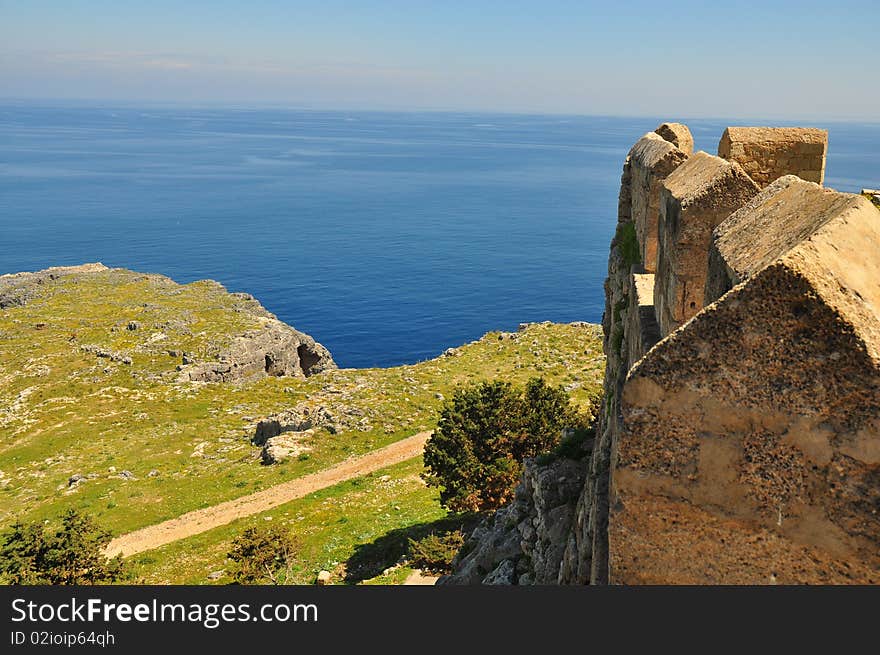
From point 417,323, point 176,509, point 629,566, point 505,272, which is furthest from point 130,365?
point 505,272

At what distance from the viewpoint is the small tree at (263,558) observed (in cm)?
2239

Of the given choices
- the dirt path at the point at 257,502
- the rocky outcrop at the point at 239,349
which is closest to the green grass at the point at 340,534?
the dirt path at the point at 257,502

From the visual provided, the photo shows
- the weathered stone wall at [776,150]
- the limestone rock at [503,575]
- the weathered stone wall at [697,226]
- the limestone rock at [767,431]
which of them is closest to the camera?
the limestone rock at [767,431]

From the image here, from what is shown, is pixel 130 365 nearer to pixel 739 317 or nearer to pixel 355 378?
pixel 355 378

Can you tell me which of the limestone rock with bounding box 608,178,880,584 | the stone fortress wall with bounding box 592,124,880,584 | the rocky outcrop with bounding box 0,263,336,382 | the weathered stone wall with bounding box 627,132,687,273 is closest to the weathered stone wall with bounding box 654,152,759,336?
the stone fortress wall with bounding box 592,124,880,584

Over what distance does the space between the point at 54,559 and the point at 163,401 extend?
28578mm

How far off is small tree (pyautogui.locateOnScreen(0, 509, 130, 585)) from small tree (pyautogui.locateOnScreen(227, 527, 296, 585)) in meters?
3.97

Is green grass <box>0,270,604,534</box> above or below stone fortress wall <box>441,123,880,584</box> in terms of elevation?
below

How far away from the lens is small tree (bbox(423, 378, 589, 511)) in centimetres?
2508

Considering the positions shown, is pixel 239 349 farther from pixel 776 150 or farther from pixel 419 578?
pixel 776 150

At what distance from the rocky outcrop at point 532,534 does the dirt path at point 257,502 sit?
16295 mm

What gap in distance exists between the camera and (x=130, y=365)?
53656 mm

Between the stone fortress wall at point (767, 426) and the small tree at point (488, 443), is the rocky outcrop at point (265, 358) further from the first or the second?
the stone fortress wall at point (767, 426)

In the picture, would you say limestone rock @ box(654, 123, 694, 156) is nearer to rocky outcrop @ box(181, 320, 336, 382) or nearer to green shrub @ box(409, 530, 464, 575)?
green shrub @ box(409, 530, 464, 575)
